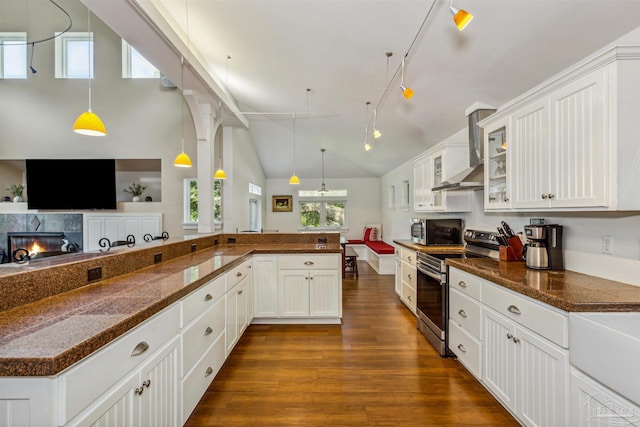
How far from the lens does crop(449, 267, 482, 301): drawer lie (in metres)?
2.21

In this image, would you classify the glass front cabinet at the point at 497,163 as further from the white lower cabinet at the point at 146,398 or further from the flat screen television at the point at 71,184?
the flat screen television at the point at 71,184

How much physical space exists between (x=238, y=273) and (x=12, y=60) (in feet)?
22.7

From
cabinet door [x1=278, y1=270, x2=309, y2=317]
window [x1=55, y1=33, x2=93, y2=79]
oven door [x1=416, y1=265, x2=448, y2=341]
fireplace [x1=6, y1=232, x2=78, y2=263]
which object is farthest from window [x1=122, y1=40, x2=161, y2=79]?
oven door [x1=416, y1=265, x2=448, y2=341]

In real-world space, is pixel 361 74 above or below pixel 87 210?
above

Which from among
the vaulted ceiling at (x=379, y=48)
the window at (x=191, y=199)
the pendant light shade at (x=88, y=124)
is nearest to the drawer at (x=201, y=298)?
the pendant light shade at (x=88, y=124)

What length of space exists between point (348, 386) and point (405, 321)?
1566 mm

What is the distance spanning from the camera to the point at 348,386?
2244 millimetres

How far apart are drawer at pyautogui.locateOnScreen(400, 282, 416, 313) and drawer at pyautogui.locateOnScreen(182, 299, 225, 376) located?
235 cm

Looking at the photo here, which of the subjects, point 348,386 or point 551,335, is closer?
point 551,335

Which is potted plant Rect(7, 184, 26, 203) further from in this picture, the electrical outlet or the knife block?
the electrical outlet

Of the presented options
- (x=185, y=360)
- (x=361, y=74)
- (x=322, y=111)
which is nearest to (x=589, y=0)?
(x=361, y=74)

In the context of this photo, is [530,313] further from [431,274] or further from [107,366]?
[107,366]

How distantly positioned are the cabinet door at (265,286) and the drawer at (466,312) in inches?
74.1

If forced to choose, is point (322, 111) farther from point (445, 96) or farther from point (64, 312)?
point (64, 312)
